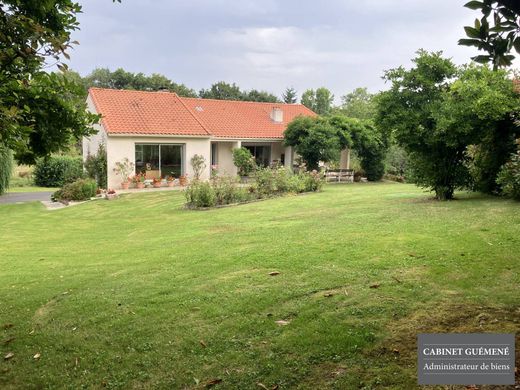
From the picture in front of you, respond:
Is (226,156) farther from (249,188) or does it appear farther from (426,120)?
(426,120)

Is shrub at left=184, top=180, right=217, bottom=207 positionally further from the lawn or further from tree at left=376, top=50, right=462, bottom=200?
tree at left=376, top=50, right=462, bottom=200

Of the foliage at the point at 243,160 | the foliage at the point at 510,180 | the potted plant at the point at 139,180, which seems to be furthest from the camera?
the foliage at the point at 243,160

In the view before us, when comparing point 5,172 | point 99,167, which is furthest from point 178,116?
point 5,172

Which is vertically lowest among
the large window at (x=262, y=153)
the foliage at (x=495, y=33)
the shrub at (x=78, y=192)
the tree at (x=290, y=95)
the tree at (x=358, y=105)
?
the shrub at (x=78, y=192)

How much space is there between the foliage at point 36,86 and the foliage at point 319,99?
2038 inches

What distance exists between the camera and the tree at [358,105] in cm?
4719

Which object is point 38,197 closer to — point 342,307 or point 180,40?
point 180,40

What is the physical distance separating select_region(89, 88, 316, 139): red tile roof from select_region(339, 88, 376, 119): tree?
1533 centimetres

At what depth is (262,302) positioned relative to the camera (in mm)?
4801

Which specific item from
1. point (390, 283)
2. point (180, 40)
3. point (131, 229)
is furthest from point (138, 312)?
point (180, 40)

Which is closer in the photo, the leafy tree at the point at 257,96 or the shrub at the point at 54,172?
the shrub at the point at 54,172

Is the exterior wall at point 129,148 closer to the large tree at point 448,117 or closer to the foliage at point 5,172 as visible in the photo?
the foliage at point 5,172

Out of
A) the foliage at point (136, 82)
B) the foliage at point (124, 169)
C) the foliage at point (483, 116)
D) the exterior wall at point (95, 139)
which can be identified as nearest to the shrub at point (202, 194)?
the foliage at point (124, 169)

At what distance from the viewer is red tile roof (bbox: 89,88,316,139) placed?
77.9ft
